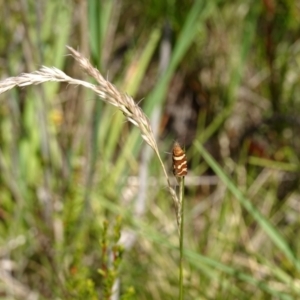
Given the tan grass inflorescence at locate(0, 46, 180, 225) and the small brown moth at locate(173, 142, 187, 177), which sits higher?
the tan grass inflorescence at locate(0, 46, 180, 225)

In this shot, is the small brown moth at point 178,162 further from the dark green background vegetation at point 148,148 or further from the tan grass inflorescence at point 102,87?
the dark green background vegetation at point 148,148

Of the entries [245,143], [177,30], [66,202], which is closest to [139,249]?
[66,202]

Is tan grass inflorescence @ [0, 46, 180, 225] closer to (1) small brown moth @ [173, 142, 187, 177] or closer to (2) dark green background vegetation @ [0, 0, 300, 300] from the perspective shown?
(1) small brown moth @ [173, 142, 187, 177]

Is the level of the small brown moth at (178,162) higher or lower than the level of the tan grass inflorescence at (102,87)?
lower

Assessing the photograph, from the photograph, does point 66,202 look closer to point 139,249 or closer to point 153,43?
point 139,249

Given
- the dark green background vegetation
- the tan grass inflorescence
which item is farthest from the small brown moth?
the dark green background vegetation

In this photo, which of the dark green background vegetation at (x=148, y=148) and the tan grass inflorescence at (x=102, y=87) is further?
the dark green background vegetation at (x=148, y=148)

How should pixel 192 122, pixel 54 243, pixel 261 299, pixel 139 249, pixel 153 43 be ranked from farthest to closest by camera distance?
1. pixel 192 122
2. pixel 153 43
3. pixel 139 249
4. pixel 54 243
5. pixel 261 299

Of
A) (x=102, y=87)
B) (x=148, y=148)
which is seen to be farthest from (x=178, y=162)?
(x=148, y=148)

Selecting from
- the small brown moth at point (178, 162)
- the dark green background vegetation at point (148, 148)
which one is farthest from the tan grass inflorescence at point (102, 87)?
the dark green background vegetation at point (148, 148)
